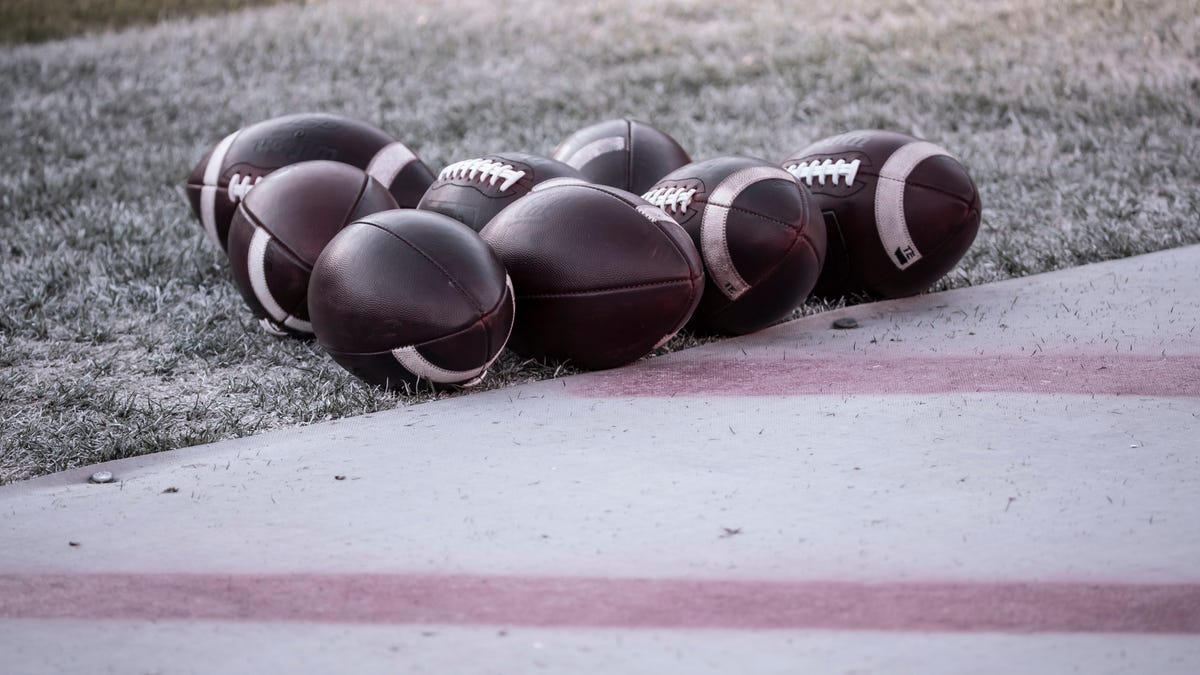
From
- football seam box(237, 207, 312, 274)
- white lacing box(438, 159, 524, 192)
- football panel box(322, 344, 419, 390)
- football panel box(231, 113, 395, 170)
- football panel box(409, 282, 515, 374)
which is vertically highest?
white lacing box(438, 159, 524, 192)

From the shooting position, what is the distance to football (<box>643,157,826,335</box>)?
427cm

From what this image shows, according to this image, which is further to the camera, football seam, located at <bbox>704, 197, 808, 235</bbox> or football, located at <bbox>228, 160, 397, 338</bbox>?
football, located at <bbox>228, 160, 397, 338</bbox>

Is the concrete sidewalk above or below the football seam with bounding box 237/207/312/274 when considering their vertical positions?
below

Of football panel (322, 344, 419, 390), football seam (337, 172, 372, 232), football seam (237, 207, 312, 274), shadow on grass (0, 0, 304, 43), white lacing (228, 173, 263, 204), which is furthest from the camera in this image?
shadow on grass (0, 0, 304, 43)

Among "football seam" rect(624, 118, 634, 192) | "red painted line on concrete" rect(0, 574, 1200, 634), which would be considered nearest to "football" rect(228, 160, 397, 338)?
"football seam" rect(624, 118, 634, 192)

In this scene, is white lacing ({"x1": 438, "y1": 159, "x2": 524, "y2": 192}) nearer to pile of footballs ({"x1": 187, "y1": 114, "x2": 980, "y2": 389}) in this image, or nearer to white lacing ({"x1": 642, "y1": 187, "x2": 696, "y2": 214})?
pile of footballs ({"x1": 187, "y1": 114, "x2": 980, "y2": 389})

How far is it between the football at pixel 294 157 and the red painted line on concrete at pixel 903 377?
156 centimetres

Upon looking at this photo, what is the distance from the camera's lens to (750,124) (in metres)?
7.85

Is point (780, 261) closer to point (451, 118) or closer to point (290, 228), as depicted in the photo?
point (290, 228)

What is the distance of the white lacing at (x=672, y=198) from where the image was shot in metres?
4.42

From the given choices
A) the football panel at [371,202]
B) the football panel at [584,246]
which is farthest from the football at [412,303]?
the football panel at [371,202]

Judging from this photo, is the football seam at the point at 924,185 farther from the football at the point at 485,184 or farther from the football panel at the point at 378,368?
the football panel at the point at 378,368

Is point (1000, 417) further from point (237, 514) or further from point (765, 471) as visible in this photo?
point (237, 514)

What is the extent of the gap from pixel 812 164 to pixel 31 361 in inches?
109
